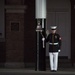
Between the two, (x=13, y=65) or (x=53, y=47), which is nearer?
(x=53, y=47)

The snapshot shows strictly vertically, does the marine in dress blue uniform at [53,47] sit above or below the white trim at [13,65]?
above

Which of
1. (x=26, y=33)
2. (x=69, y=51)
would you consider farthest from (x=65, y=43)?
(x=26, y=33)

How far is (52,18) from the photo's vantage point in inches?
850

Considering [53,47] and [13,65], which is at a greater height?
[53,47]

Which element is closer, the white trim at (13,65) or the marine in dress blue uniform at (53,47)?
the marine in dress blue uniform at (53,47)

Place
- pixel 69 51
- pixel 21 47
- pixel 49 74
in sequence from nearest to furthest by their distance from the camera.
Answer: pixel 49 74
pixel 21 47
pixel 69 51

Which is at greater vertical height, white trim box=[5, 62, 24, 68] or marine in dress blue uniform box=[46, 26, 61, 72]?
marine in dress blue uniform box=[46, 26, 61, 72]

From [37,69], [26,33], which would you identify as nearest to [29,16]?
[26,33]

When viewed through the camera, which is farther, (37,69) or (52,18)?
(52,18)

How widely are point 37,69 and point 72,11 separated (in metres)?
4.11

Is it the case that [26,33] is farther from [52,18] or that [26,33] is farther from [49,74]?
[49,74]

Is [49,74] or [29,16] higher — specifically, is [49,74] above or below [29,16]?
below

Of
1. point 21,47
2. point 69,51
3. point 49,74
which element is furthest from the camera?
point 69,51

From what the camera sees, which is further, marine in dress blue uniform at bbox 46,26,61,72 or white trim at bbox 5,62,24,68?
white trim at bbox 5,62,24,68
